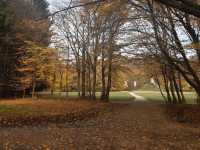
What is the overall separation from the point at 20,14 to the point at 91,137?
90.9 feet

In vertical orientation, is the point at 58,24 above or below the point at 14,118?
above

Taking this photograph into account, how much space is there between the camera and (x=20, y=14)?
3538 cm

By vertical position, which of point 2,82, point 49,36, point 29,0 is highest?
point 29,0

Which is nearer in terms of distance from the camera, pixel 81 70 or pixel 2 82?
pixel 2 82

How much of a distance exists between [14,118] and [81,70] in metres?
23.9

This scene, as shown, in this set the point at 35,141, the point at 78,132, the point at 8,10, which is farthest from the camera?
the point at 8,10

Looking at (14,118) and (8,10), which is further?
(8,10)

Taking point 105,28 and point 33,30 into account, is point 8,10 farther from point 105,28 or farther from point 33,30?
point 105,28

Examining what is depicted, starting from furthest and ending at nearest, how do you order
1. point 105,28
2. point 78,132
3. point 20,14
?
point 20,14
point 105,28
point 78,132

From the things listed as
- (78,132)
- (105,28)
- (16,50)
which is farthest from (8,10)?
(78,132)

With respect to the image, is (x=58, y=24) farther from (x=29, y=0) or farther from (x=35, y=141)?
→ (x=35, y=141)

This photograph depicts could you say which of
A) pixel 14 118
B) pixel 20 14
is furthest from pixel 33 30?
pixel 14 118

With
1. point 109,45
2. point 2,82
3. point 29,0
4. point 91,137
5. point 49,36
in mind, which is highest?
point 29,0

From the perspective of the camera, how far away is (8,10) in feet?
107
